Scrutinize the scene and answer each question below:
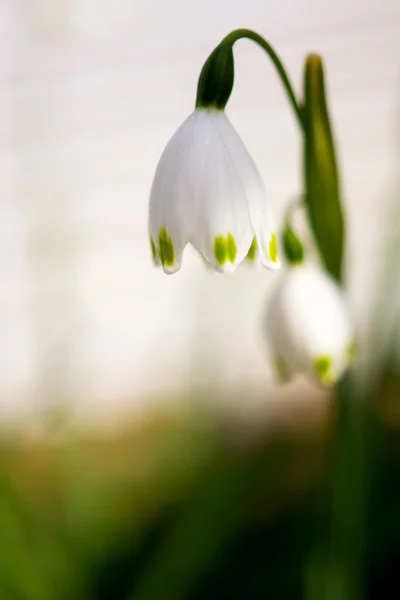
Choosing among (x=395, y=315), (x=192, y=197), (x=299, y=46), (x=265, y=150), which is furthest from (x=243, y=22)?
(x=192, y=197)

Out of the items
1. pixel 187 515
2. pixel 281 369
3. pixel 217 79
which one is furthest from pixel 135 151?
pixel 217 79

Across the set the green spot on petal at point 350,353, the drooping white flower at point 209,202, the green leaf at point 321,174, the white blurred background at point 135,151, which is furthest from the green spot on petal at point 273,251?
the white blurred background at point 135,151

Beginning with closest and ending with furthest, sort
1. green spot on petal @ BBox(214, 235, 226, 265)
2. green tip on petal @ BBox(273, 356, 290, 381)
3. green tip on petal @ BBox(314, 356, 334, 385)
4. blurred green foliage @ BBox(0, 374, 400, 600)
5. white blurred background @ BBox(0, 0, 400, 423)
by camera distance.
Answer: green spot on petal @ BBox(214, 235, 226, 265)
green tip on petal @ BBox(314, 356, 334, 385)
green tip on petal @ BBox(273, 356, 290, 381)
blurred green foliage @ BBox(0, 374, 400, 600)
white blurred background @ BBox(0, 0, 400, 423)

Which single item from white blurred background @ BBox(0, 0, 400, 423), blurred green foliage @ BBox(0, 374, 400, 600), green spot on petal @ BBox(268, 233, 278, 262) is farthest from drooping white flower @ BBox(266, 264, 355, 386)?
white blurred background @ BBox(0, 0, 400, 423)

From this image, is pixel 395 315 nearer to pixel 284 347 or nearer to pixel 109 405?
pixel 284 347

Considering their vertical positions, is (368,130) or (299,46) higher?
(299,46)

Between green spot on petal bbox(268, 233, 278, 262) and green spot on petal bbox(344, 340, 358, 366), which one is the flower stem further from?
green spot on petal bbox(344, 340, 358, 366)

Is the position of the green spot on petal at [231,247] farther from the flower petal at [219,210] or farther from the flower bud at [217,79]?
the flower bud at [217,79]

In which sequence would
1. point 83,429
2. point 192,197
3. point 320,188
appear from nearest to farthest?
point 192,197 < point 320,188 < point 83,429
